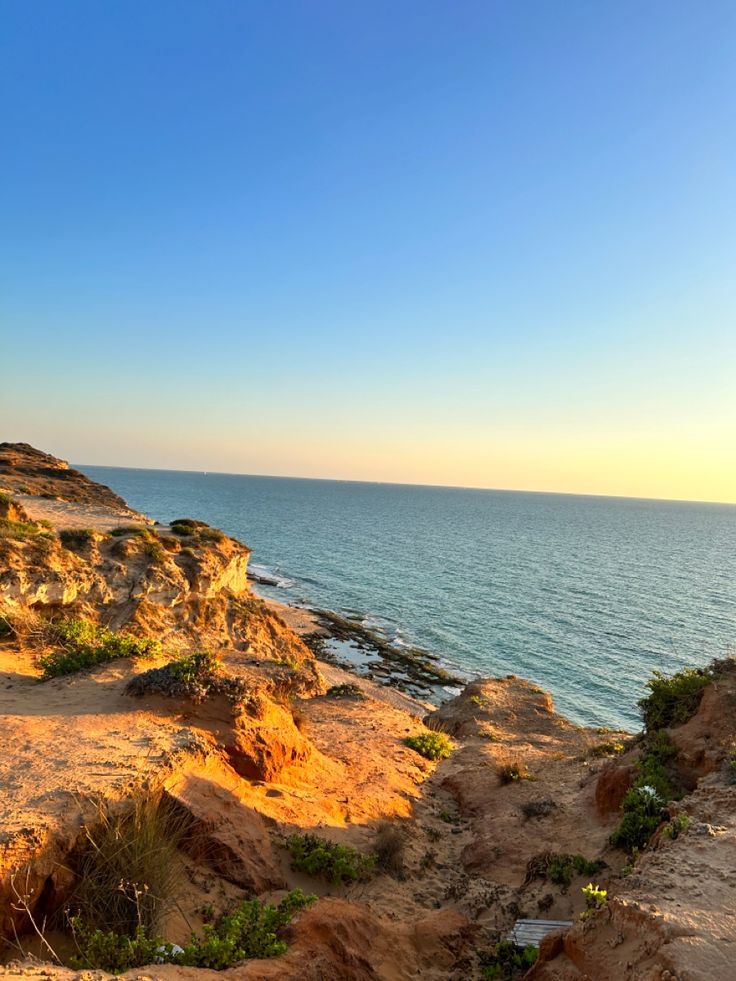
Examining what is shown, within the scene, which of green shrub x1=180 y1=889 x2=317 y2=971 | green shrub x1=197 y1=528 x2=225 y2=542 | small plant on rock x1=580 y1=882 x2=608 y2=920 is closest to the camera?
green shrub x1=180 y1=889 x2=317 y2=971

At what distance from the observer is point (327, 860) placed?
10.4 metres

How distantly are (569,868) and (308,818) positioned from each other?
18.7ft

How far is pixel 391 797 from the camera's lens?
15055 millimetres

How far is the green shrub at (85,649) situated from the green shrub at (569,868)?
11934 mm

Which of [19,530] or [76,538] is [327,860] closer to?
[19,530]

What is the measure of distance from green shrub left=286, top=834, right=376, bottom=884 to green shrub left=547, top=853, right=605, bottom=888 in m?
3.85

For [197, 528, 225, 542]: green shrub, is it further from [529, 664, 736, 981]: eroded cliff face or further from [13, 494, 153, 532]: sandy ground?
[529, 664, 736, 981]: eroded cliff face

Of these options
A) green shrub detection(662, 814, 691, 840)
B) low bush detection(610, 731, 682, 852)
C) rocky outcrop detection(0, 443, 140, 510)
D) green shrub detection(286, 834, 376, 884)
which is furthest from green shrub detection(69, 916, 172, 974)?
rocky outcrop detection(0, 443, 140, 510)

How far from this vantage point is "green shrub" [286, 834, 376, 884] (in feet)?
33.2

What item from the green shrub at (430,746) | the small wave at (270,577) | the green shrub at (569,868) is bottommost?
the small wave at (270,577)

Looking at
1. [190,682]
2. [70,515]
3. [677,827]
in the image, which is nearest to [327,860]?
[190,682]

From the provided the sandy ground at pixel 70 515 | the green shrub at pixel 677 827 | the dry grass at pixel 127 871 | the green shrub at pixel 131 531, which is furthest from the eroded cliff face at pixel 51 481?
the green shrub at pixel 677 827

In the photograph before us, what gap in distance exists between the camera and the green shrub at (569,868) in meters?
11.0

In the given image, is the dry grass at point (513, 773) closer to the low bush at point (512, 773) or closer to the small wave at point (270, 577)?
the low bush at point (512, 773)
